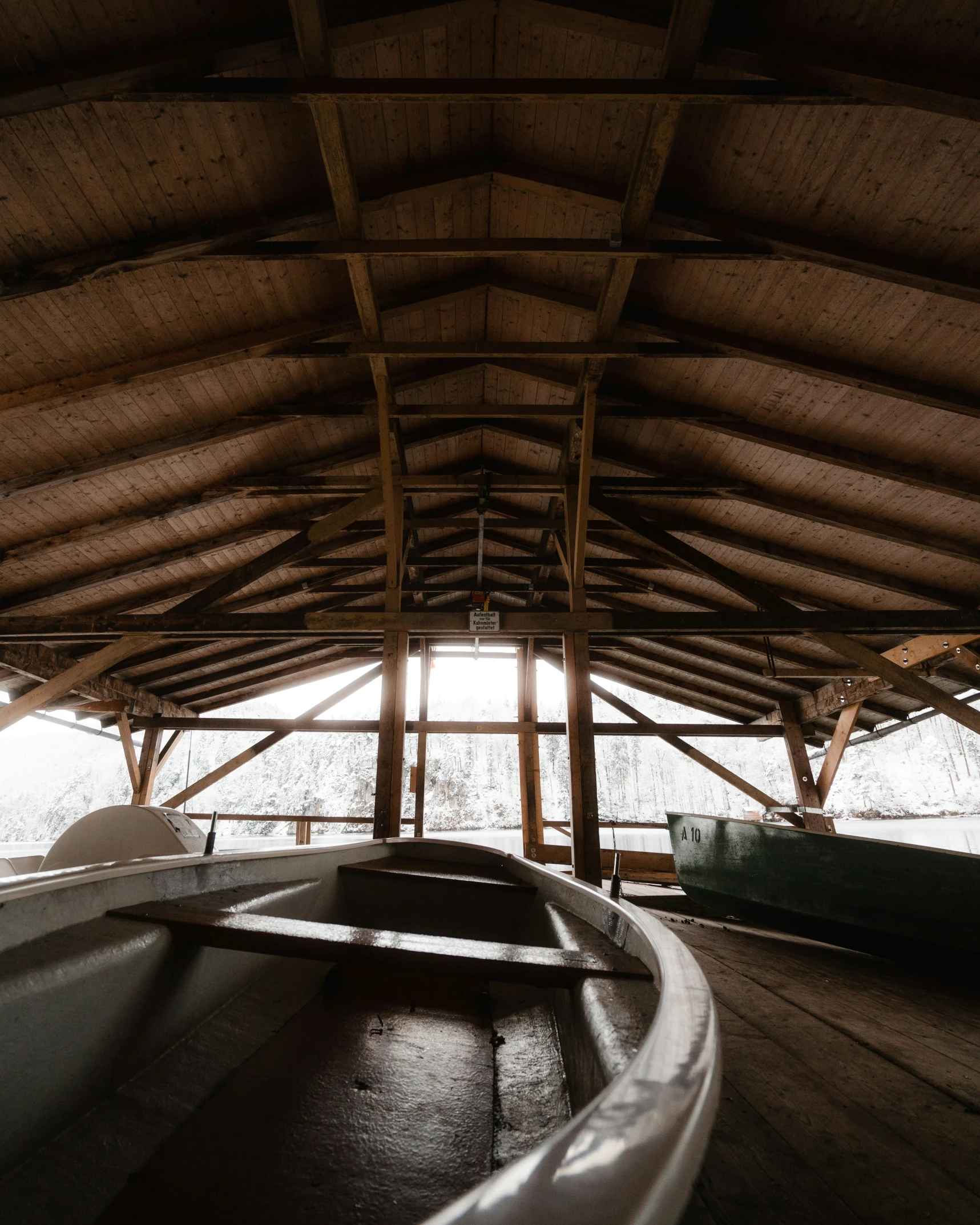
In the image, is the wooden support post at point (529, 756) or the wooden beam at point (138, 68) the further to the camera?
the wooden support post at point (529, 756)

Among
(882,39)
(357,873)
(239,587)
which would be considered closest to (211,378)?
(239,587)

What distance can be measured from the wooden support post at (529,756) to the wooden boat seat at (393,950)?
7.17 metres

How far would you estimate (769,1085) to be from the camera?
141 cm

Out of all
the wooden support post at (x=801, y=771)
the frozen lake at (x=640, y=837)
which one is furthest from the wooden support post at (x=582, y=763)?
the frozen lake at (x=640, y=837)

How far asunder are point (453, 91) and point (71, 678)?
575 cm

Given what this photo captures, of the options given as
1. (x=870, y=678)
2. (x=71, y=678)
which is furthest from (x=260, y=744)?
(x=870, y=678)

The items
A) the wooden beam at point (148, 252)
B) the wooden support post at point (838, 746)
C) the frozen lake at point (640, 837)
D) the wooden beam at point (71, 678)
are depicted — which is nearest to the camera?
the wooden beam at point (148, 252)

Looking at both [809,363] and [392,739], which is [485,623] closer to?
[392,739]

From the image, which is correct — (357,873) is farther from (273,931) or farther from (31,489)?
(31,489)

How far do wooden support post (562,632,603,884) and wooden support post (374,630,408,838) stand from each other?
155 centimetres

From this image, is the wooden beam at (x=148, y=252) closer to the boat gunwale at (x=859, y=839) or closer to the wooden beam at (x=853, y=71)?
the wooden beam at (x=853, y=71)

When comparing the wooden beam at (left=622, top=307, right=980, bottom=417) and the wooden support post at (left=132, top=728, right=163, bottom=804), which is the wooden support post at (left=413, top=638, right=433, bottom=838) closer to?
the wooden support post at (left=132, top=728, right=163, bottom=804)

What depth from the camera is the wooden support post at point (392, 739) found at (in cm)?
517

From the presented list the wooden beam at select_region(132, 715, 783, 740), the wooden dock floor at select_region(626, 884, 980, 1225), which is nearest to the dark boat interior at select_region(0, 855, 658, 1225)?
the wooden dock floor at select_region(626, 884, 980, 1225)
